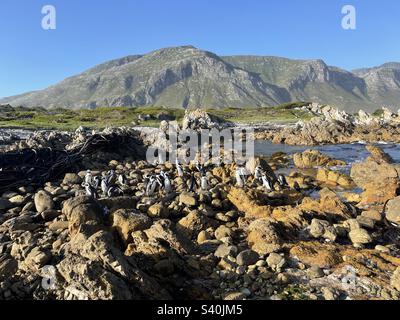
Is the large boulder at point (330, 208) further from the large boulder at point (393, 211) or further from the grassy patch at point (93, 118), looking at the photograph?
the grassy patch at point (93, 118)

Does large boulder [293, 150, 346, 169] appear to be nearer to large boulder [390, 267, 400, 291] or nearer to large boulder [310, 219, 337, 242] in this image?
large boulder [310, 219, 337, 242]

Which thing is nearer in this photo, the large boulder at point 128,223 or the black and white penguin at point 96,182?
the large boulder at point 128,223

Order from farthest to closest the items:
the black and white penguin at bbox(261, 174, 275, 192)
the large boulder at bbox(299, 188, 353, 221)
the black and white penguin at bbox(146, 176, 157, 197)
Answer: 1. the black and white penguin at bbox(261, 174, 275, 192)
2. the black and white penguin at bbox(146, 176, 157, 197)
3. the large boulder at bbox(299, 188, 353, 221)

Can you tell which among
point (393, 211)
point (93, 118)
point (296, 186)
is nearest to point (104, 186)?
point (296, 186)

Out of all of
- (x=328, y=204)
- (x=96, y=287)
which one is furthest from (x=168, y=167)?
(x=96, y=287)

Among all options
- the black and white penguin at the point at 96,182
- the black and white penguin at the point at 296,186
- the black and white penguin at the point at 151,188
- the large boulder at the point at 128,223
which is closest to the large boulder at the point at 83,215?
the large boulder at the point at 128,223

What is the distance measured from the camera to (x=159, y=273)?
964 cm

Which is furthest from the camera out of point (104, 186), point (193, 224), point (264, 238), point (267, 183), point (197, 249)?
point (267, 183)

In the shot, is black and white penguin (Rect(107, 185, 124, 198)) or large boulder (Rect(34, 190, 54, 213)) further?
black and white penguin (Rect(107, 185, 124, 198))

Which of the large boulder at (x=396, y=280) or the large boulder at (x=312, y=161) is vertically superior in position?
the large boulder at (x=396, y=280)

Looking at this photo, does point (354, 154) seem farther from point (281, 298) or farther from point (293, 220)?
point (281, 298)

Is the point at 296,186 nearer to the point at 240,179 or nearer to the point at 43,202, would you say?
the point at 240,179

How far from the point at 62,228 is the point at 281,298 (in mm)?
8075

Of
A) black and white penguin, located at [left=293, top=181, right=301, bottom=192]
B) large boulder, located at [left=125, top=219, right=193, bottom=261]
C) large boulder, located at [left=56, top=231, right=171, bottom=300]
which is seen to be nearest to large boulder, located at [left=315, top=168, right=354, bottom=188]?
black and white penguin, located at [left=293, top=181, right=301, bottom=192]
